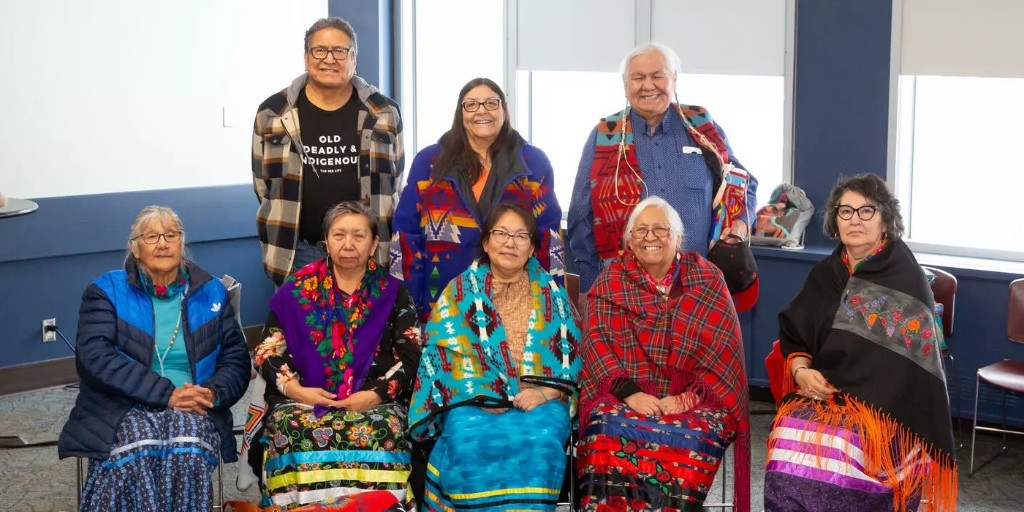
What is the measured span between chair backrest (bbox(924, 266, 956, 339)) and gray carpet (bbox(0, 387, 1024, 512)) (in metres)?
0.56

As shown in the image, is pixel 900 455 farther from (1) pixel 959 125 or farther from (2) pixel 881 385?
(1) pixel 959 125

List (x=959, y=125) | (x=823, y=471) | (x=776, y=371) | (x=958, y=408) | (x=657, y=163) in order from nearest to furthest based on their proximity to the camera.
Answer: (x=823, y=471)
(x=776, y=371)
(x=657, y=163)
(x=958, y=408)
(x=959, y=125)

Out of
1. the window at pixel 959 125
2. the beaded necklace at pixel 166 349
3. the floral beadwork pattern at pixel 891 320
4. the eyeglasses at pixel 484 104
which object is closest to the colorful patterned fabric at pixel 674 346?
the floral beadwork pattern at pixel 891 320

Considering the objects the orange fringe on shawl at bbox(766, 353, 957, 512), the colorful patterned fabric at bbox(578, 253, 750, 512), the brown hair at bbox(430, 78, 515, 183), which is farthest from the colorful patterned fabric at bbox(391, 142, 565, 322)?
the orange fringe on shawl at bbox(766, 353, 957, 512)

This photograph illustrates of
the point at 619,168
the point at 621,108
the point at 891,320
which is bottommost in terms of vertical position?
the point at 891,320

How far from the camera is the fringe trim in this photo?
339 centimetres

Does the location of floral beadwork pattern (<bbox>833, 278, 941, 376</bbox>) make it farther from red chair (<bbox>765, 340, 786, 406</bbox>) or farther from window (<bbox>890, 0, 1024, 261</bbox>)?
window (<bbox>890, 0, 1024, 261</bbox>)

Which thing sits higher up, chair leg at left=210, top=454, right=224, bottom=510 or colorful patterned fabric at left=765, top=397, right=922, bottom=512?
colorful patterned fabric at left=765, top=397, right=922, bottom=512

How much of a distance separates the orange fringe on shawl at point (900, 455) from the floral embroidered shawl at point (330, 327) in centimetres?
129

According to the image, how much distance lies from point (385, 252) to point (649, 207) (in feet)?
3.27

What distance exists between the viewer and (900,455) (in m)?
3.44

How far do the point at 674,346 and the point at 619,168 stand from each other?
0.70 m

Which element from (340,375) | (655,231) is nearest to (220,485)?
(340,375)

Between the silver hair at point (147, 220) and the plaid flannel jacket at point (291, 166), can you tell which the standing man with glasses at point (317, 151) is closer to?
the plaid flannel jacket at point (291, 166)
